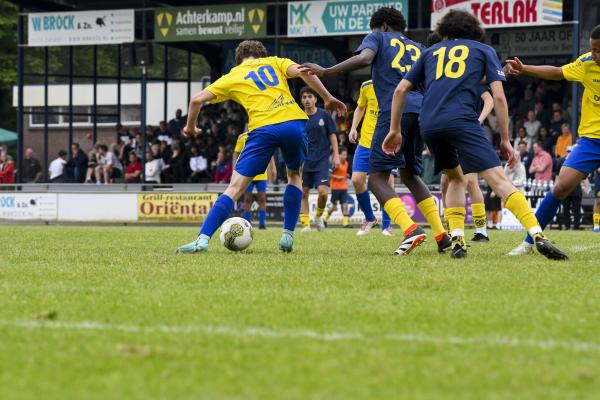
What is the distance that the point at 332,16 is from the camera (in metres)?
28.3

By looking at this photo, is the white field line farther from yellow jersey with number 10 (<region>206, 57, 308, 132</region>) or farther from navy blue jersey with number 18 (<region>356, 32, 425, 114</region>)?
navy blue jersey with number 18 (<region>356, 32, 425, 114</region>)

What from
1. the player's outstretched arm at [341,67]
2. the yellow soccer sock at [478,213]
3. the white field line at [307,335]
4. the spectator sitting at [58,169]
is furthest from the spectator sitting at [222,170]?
the white field line at [307,335]

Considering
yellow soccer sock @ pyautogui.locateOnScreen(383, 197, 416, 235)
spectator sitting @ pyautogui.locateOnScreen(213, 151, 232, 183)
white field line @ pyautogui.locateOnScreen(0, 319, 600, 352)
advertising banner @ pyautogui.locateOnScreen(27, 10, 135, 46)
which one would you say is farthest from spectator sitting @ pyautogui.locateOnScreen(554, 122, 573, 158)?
white field line @ pyautogui.locateOnScreen(0, 319, 600, 352)

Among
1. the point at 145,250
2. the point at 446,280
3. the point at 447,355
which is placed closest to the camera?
the point at 447,355

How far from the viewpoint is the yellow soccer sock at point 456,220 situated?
982cm

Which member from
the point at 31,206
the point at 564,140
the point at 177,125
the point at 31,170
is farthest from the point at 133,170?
the point at 564,140

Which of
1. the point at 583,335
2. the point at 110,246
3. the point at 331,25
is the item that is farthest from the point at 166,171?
the point at 583,335

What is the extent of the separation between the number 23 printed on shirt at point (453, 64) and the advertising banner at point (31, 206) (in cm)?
2185

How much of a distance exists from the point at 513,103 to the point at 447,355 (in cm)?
2408

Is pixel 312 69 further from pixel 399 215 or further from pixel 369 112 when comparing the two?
pixel 369 112

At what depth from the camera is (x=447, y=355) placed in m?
4.52

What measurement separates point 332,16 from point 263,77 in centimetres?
1848

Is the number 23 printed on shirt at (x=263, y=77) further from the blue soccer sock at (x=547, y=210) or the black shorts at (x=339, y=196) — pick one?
the black shorts at (x=339, y=196)

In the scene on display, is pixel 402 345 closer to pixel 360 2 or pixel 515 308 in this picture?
pixel 515 308
